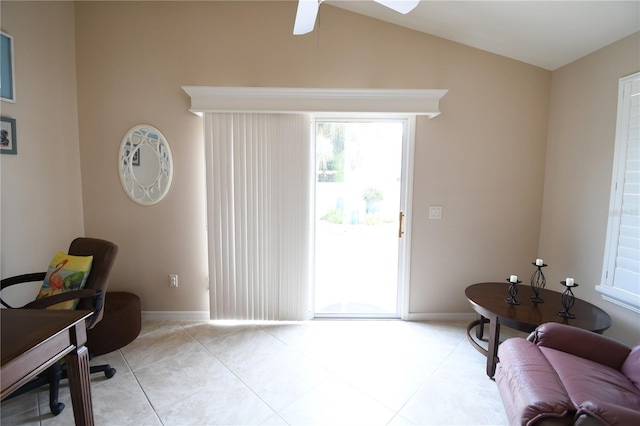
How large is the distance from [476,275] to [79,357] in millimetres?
3211

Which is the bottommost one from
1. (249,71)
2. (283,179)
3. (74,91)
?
(283,179)

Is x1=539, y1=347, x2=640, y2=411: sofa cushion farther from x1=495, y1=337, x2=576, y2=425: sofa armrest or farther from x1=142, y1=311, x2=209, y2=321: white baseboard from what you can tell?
x1=142, y1=311, x2=209, y2=321: white baseboard

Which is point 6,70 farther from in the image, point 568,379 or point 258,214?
point 568,379

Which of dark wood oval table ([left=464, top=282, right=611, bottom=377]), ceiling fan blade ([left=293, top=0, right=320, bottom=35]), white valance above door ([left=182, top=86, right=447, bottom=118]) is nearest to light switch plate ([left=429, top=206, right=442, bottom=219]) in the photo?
dark wood oval table ([left=464, top=282, right=611, bottom=377])

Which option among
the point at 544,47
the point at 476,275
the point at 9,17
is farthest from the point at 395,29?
the point at 9,17

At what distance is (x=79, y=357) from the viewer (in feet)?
4.68

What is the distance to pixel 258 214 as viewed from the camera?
276 cm

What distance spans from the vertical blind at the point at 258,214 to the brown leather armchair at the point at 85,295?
0.88 m

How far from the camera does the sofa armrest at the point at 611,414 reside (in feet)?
3.49

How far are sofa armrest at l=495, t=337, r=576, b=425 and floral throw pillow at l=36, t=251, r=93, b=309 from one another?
2744 mm

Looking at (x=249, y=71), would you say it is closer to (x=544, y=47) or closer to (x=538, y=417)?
(x=544, y=47)

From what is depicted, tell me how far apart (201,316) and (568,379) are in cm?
292

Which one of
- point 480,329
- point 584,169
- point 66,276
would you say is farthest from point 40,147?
point 584,169

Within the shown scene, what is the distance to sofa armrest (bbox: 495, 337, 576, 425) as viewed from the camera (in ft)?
4.09
